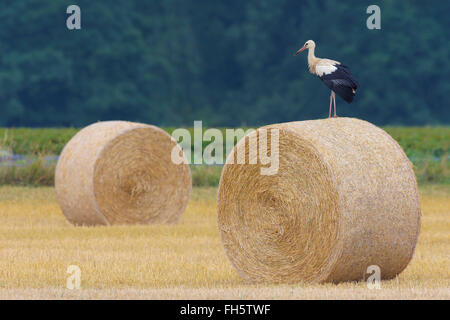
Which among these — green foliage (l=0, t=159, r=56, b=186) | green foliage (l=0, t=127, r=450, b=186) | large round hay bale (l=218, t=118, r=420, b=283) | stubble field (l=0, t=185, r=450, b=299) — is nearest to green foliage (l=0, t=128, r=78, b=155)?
green foliage (l=0, t=127, r=450, b=186)

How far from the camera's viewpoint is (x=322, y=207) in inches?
412

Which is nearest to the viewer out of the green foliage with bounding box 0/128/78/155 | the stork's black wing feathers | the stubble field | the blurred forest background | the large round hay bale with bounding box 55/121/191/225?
the stubble field

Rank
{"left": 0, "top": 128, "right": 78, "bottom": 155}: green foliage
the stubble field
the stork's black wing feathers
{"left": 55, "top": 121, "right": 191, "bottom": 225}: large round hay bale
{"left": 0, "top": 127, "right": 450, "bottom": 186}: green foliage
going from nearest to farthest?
the stubble field → the stork's black wing feathers → {"left": 55, "top": 121, "right": 191, "bottom": 225}: large round hay bale → {"left": 0, "top": 127, "right": 450, "bottom": 186}: green foliage → {"left": 0, "top": 128, "right": 78, "bottom": 155}: green foliage

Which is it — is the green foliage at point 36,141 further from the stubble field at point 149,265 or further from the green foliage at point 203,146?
the stubble field at point 149,265

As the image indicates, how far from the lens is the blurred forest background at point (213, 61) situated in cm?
4544

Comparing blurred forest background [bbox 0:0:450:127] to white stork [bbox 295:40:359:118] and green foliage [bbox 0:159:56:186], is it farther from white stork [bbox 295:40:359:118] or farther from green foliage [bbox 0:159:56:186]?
white stork [bbox 295:40:359:118]

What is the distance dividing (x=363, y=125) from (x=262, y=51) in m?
41.1

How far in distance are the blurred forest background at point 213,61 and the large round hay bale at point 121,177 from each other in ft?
90.0

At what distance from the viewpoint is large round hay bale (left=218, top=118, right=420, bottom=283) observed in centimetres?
1025

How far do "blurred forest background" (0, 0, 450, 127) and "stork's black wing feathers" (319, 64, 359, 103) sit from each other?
1335 inches

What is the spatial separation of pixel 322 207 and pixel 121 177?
723cm

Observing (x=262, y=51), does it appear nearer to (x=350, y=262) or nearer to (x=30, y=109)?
(x=30, y=109)

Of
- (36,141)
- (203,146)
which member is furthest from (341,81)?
(203,146)

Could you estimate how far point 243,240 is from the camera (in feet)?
36.9
